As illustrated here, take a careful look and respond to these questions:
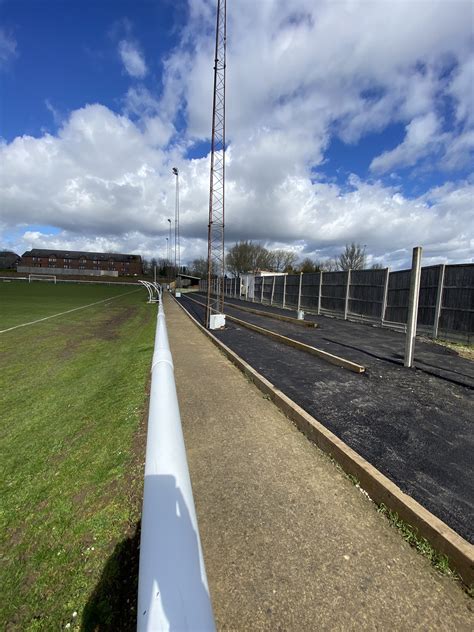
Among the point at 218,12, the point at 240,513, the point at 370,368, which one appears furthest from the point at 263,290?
the point at 240,513

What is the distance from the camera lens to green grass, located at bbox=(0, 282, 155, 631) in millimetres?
2174

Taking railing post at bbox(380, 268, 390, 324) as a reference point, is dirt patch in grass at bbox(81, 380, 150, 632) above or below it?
below

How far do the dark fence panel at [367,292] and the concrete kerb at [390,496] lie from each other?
37.0 ft

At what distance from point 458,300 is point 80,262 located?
452 feet

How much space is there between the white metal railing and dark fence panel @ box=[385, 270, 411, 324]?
12755 millimetres

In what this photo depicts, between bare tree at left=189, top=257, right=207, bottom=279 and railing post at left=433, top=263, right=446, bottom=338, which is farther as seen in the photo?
bare tree at left=189, top=257, right=207, bottom=279

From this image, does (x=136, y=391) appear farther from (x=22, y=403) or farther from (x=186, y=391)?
(x=22, y=403)

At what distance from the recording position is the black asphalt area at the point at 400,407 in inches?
116

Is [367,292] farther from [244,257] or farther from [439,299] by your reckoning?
[244,257]

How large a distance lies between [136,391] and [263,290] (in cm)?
2565

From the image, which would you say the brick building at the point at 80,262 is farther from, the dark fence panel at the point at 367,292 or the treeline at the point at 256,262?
the dark fence panel at the point at 367,292

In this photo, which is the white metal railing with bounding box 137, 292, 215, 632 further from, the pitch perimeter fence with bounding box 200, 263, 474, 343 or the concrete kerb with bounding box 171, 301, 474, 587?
the pitch perimeter fence with bounding box 200, 263, 474, 343

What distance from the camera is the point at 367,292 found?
15281mm

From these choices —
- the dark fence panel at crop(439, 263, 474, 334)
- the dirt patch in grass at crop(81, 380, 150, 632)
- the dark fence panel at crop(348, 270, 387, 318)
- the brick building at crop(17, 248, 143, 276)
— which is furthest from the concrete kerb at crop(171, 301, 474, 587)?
the brick building at crop(17, 248, 143, 276)
